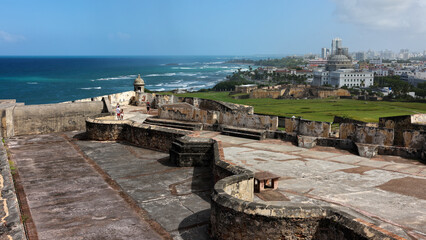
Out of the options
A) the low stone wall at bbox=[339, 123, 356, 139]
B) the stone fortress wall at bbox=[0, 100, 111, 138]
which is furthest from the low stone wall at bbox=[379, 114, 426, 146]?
the stone fortress wall at bbox=[0, 100, 111, 138]

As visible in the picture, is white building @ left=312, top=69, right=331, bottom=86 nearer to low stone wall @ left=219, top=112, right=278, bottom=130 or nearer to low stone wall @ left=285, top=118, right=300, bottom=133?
low stone wall @ left=219, top=112, right=278, bottom=130

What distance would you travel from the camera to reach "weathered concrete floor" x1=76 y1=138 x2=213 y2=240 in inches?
281

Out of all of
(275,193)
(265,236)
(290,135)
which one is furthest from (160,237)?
(290,135)

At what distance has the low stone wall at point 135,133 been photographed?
12320 millimetres

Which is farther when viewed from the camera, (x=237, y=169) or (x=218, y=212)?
(x=237, y=169)

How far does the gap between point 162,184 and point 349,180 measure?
171 inches

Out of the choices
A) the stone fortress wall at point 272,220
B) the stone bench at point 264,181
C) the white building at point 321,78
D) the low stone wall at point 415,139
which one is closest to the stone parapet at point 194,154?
the stone bench at point 264,181

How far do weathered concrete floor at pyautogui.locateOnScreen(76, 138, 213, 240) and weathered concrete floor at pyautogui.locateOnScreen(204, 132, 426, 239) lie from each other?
4.54 feet

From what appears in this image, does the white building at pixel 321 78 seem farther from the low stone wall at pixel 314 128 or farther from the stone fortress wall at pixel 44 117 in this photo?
the stone fortress wall at pixel 44 117

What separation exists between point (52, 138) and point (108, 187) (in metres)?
6.37

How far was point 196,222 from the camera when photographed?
709 centimetres

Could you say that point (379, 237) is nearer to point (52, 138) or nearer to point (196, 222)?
point (196, 222)

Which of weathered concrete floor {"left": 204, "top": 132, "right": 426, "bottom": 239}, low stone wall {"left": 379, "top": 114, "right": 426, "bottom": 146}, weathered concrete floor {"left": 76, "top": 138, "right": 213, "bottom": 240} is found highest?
low stone wall {"left": 379, "top": 114, "right": 426, "bottom": 146}

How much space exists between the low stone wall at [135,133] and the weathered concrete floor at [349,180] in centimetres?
190
